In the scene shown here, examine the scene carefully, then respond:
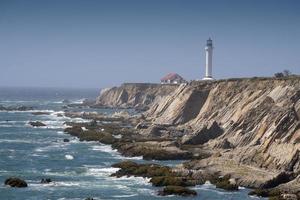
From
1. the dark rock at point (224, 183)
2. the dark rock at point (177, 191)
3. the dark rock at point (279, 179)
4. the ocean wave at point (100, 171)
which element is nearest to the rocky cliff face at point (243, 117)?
the dark rock at point (279, 179)

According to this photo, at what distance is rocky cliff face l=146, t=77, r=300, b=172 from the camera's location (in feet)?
241

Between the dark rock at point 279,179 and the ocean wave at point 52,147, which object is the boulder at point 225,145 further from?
the dark rock at point 279,179

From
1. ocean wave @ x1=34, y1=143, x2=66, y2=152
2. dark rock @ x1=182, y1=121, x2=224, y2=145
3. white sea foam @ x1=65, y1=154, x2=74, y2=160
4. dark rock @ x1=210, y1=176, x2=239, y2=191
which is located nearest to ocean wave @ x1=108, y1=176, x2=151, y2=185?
dark rock @ x1=210, y1=176, x2=239, y2=191

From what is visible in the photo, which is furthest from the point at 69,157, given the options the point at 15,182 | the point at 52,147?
the point at 15,182

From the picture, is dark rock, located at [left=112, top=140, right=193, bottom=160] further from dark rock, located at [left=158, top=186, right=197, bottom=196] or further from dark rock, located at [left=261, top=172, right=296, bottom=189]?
Answer: dark rock, located at [left=158, top=186, right=197, bottom=196]

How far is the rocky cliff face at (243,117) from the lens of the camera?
73.4 metres

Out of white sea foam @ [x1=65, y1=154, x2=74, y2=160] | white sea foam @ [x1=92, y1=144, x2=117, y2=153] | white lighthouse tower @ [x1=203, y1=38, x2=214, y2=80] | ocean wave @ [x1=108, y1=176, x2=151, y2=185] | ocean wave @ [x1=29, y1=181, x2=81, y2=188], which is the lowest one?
white sea foam @ [x1=92, y1=144, x2=117, y2=153]

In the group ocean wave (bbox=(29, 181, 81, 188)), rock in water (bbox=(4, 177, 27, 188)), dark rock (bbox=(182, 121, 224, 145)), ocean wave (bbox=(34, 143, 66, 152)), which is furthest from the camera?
dark rock (bbox=(182, 121, 224, 145))

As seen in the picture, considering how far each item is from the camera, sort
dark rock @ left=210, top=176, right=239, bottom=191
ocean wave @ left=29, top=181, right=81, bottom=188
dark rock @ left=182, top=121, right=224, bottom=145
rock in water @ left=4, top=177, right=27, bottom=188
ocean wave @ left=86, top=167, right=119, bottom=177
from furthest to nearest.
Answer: dark rock @ left=182, top=121, right=224, bottom=145, ocean wave @ left=86, top=167, right=119, bottom=177, ocean wave @ left=29, top=181, right=81, bottom=188, rock in water @ left=4, top=177, right=27, bottom=188, dark rock @ left=210, top=176, right=239, bottom=191

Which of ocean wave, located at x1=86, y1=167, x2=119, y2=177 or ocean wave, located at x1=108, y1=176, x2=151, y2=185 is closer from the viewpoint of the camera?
ocean wave, located at x1=108, y1=176, x2=151, y2=185

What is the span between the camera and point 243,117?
102125mm

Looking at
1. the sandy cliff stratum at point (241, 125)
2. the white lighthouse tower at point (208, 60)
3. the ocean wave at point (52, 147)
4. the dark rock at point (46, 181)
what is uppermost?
the white lighthouse tower at point (208, 60)

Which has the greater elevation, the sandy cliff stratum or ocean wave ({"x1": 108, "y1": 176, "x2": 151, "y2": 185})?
the sandy cliff stratum

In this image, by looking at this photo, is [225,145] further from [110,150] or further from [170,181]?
[170,181]
